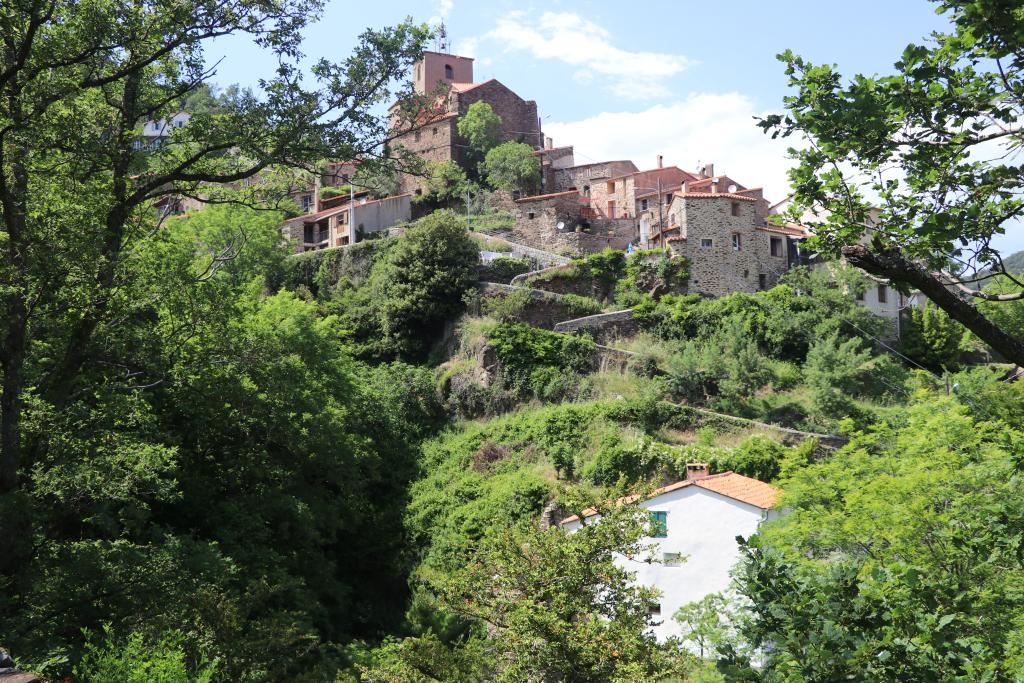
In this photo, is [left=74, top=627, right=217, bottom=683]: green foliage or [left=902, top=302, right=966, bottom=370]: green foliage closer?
[left=74, top=627, right=217, bottom=683]: green foliage

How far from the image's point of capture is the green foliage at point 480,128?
53406 millimetres

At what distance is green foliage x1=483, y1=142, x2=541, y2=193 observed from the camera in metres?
49.3

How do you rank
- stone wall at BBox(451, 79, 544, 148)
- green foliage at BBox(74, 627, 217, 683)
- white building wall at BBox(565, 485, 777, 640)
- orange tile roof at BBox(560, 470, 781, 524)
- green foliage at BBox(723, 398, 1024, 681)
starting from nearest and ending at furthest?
green foliage at BBox(723, 398, 1024, 681), green foliage at BBox(74, 627, 217, 683), white building wall at BBox(565, 485, 777, 640), orange tile roof at BBox(560, 470, 781, 524), stone wall at BBox(451, 79, 544, 148)

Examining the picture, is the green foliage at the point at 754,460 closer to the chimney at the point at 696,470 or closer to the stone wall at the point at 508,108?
the chimney at the point at 696,470

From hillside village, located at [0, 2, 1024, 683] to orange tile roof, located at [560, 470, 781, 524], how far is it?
0.22 meters

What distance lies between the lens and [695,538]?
22141mm

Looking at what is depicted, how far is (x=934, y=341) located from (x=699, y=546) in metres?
17.4

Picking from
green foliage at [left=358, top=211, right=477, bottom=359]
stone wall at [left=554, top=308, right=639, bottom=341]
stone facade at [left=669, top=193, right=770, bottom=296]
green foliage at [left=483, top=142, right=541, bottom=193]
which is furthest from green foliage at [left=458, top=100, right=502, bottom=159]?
stone wall at [left=554, top=308, right=639, bottom=341]

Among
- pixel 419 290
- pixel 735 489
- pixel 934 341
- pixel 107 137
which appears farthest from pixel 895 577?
pixel 934 341

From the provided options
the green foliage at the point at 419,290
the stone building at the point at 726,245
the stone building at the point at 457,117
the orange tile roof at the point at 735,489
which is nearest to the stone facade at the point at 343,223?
the stone building at the point at 457,117

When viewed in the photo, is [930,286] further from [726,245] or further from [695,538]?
[726,245]

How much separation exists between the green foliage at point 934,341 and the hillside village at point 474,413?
4.3 inches

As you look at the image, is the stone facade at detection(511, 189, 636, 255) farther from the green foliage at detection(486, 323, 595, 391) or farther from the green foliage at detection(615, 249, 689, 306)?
the green foliage at detection(486, 323, 595, 391)

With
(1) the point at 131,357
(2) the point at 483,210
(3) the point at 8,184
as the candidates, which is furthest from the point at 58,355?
(2) the point at 483,210
